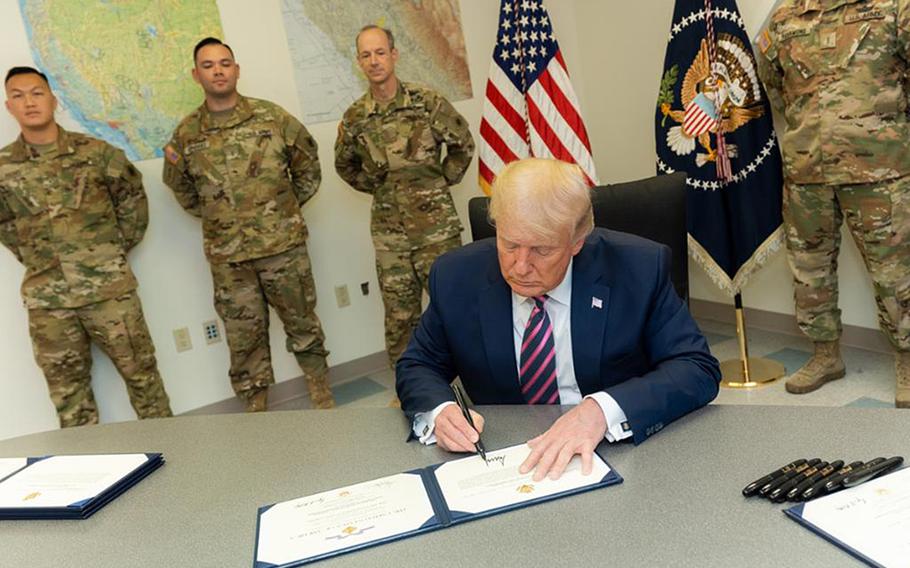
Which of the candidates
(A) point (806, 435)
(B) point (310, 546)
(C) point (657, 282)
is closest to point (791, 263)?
(C) point (657, 282)

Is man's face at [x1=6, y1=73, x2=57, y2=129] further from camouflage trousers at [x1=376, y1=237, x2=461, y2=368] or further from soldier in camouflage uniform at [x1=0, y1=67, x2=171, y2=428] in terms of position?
camouflage trousers at [x1=376, y1=237, x2=461, y2=368]

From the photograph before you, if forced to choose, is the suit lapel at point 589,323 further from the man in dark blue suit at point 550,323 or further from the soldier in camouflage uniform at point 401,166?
the soldier in camouflage uniform at point 401,166

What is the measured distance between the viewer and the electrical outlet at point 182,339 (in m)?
3.56

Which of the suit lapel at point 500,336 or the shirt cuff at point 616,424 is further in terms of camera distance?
the suit lapel at point 500,336

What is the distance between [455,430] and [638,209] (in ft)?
3.26

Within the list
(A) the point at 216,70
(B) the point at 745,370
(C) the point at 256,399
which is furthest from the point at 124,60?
(B) the point at 745,370

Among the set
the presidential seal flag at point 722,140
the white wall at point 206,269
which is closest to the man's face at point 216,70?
the white wall at point 206,269

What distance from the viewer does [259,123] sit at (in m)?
3.31

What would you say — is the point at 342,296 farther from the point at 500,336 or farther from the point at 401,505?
the point at 401,505

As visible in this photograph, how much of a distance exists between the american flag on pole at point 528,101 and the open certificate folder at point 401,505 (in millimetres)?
2667

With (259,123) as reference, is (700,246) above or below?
below

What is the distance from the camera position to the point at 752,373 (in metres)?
3.19

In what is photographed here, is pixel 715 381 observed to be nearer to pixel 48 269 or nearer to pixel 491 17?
pixel 48 269

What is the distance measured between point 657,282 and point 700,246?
2083 millimetres
